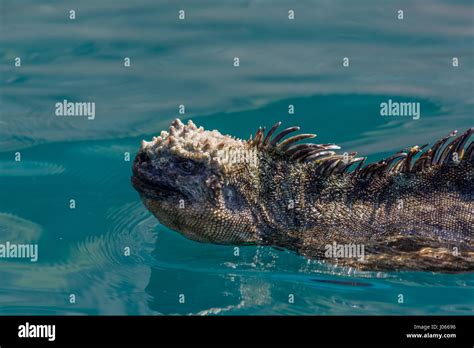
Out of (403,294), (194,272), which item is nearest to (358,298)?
(403,294)

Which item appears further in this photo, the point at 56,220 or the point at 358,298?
the point at 56,220

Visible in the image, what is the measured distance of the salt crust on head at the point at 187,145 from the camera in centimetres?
1020

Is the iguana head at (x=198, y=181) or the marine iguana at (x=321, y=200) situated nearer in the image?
the iguana head at (x=198, y=181)

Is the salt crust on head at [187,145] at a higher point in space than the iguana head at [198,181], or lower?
higher

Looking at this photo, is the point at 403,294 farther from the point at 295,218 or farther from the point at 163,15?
the point at 163,15

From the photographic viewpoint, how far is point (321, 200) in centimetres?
1070

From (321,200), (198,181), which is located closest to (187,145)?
(198,181)

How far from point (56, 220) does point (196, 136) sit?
11.4 ft

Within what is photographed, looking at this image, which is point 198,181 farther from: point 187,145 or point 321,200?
point 321,200

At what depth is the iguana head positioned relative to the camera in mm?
10219

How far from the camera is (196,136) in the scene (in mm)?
10406

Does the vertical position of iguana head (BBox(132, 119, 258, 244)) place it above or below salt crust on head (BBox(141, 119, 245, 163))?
below

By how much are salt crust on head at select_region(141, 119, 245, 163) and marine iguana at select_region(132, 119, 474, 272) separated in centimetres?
2

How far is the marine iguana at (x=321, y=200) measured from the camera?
408 inches
